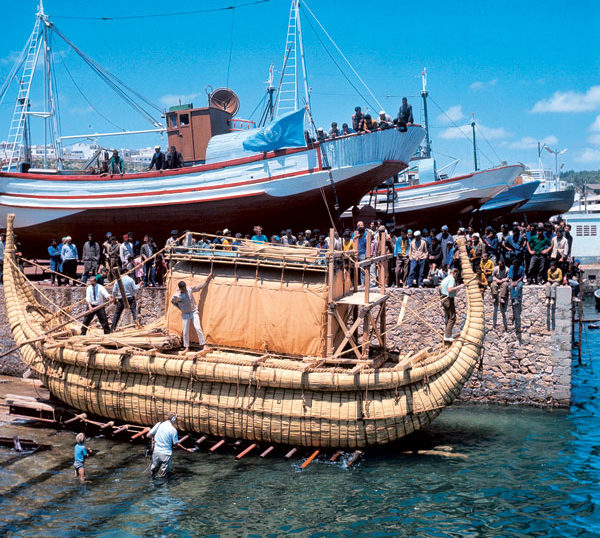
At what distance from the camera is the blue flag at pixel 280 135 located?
20.5 metres

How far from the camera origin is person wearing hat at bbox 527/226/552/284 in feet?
53.6

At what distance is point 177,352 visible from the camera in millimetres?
13375

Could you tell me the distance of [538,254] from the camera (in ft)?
53.9

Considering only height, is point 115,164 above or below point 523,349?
Result: above

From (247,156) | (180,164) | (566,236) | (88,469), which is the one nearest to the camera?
(88,469)

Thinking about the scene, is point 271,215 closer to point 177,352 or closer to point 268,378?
point 177,352

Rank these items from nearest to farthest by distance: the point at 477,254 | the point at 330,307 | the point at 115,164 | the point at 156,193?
the point at 330,307 → the point at 477,254 → the point at 156,193 → the point at 115,164

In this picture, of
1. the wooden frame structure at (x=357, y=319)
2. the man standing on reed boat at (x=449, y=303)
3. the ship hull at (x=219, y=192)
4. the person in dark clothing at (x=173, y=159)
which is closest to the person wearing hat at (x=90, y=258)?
the ship hull at (x=219, y=192)

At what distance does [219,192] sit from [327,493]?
1425 centimetres

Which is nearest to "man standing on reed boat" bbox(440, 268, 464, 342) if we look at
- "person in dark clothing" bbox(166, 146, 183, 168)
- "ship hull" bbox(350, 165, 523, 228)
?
"ship hull" bbox(350, 165, 523, 228)

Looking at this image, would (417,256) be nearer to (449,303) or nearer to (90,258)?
(449,303)

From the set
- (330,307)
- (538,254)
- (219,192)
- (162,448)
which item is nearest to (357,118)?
(219,192)

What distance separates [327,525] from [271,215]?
1456cm

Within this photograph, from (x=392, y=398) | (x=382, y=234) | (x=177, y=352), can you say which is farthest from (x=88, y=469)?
(x=382, y=234)
